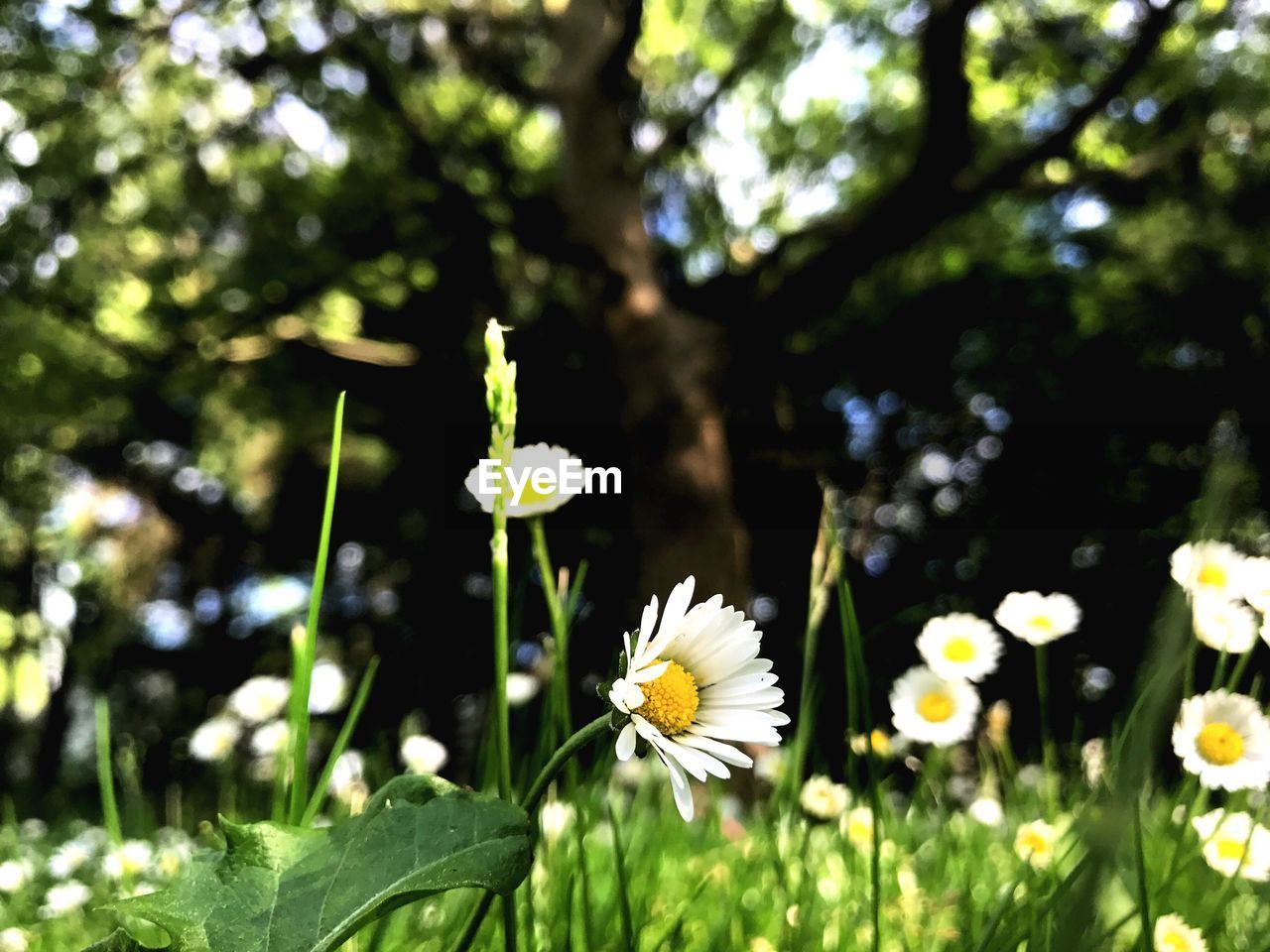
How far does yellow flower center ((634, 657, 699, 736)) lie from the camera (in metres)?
0.50

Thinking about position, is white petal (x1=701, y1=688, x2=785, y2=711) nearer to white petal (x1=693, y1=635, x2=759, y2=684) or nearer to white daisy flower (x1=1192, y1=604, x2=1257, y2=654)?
white petal (x1=693, y1=635, x2=759, y2=684)

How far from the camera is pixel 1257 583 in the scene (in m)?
0.77

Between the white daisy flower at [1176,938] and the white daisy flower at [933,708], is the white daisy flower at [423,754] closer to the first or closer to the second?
the white daisy flower at [933,708]

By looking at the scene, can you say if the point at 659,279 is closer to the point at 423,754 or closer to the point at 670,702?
the point at 423,754

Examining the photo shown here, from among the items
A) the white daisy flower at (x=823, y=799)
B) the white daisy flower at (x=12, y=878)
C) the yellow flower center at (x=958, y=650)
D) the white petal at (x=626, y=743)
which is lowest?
the white daisy flower at (x=12, y=878)

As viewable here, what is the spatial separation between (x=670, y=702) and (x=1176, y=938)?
0.62 metres

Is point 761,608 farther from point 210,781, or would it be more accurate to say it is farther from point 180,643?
point 180,643

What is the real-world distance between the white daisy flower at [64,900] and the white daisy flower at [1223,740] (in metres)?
1.43

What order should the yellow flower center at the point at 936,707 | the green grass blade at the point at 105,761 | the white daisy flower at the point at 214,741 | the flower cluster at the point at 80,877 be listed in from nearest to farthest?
the green grass blade at the point at 105,761 < the yellow flower center at the point at 936,707 < the flower cluster at the point at 80,877 < the white daisy flower at the point at 214,741

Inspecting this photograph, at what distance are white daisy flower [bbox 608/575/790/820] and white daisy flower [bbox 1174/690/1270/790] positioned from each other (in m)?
0.43

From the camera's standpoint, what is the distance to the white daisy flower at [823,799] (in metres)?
1.41

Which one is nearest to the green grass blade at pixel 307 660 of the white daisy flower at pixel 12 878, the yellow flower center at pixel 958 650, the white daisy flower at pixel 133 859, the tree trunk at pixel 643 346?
the yellow flower center at pixel 958 650

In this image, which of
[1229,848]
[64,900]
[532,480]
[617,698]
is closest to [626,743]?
[617,698]

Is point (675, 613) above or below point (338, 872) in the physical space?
above
